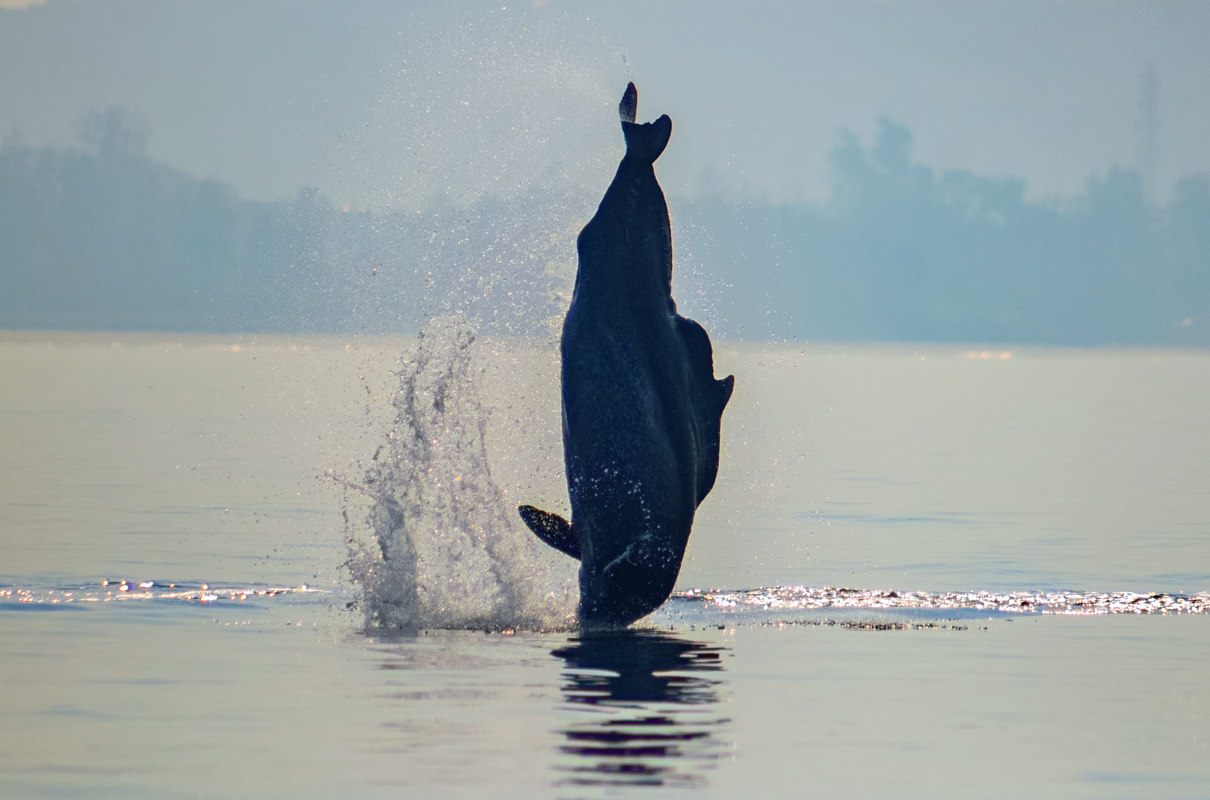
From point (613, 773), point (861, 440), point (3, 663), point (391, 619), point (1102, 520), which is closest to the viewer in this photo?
point (613, 773)

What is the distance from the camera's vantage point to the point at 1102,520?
4175cm

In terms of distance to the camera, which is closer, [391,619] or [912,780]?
[912,780]

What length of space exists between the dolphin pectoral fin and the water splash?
4.62 ft

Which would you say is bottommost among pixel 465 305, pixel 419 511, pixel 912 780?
pixel 912 780

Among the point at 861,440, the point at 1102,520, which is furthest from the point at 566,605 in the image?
the point at 861,440

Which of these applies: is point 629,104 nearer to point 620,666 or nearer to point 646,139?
point 646,139

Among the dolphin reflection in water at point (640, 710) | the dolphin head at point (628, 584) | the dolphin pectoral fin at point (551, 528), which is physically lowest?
the dolphin reflection in water at point (640, 710)

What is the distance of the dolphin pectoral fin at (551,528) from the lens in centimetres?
2317

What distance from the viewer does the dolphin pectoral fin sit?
2317 cm

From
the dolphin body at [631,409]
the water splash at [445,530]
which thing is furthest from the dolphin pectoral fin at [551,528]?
the water splash at [445,530]

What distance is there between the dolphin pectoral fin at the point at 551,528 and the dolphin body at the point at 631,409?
13 millimetres

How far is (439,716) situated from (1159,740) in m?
7.10

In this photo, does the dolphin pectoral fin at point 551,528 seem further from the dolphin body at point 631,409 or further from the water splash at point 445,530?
the water splash at point 445,530

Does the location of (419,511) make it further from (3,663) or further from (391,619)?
(3,663)
